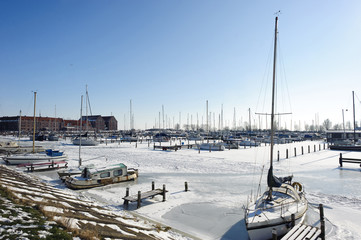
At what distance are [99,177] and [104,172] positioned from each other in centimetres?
60

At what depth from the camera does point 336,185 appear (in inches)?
725

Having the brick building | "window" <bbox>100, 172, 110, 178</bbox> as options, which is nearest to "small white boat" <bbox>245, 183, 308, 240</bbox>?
"window" <bbox>100, 172, 110, 178</bbox>

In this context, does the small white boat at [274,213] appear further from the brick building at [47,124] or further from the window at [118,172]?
the brick building at [47,124]

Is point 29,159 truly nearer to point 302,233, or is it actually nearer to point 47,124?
point 302,233

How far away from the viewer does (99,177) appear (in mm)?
18594

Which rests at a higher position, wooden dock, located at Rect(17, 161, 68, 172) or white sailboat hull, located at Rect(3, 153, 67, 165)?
white sailboat hull, located at Rect(3, 153, 67, 165)

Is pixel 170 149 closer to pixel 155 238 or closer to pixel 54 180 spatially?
pixel 54 180

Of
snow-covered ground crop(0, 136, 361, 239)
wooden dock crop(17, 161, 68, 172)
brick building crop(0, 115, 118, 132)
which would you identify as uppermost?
brick building crop(0, 115, 118, 132)

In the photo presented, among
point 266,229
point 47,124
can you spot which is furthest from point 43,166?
point 47,124

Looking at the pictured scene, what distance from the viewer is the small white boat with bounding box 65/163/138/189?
17.6m

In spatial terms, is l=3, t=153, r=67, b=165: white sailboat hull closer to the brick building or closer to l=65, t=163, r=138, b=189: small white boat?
l=65, t=163, r=138, b=189: small white boat

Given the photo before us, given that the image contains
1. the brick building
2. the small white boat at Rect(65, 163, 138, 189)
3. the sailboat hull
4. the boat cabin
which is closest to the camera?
the sailboat hull

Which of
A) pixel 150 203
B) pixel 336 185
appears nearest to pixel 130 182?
pixel 150 203

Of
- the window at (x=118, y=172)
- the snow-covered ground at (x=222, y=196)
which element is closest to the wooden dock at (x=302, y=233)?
the snow-covered ground at (x=222, y=196)
